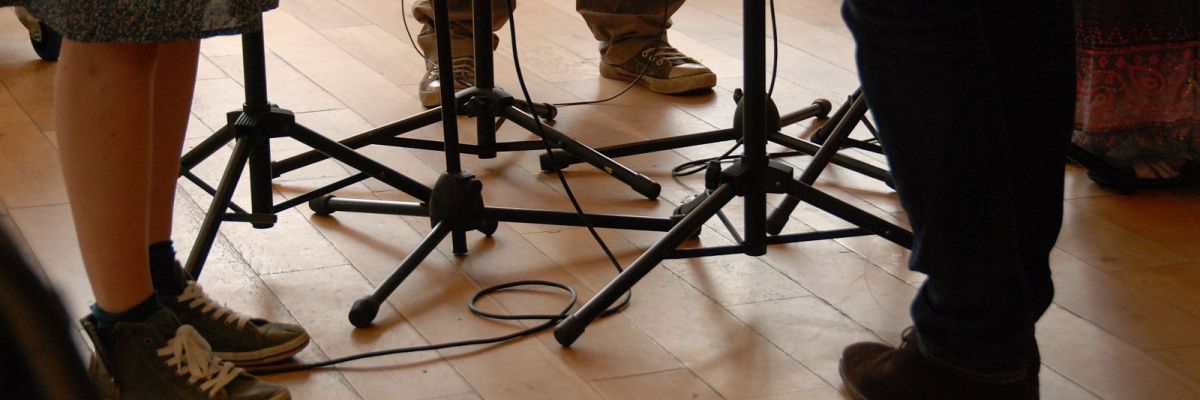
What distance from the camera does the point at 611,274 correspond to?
1.62 m

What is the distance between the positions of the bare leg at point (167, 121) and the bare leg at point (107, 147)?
110 millimetres

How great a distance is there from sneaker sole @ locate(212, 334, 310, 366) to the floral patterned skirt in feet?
1.11

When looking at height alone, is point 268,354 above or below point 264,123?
below

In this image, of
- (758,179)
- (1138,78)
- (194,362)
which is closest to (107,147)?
(194,362)

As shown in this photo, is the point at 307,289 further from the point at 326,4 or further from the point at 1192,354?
the point at 326,4

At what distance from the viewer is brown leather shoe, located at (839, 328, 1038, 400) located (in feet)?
3.70

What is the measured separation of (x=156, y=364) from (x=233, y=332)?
0.45ft

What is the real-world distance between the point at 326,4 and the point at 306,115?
3.59 feet

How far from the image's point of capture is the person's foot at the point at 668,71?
248 cm

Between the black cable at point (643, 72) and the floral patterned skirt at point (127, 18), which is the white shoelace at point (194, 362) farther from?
the black cable at point (643, 72)

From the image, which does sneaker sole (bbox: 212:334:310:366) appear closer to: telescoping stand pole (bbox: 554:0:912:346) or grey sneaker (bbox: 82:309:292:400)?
grey sneaker (bbox: 82:309:292:400)

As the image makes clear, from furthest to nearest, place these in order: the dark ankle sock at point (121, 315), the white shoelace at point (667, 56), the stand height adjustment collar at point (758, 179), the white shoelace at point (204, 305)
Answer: the white shoelace at point (667, 56), the stand height adjustment collar at point (758, 179), the white shoelace at point (204, 305), the dark ankle sock at point (121, 315)

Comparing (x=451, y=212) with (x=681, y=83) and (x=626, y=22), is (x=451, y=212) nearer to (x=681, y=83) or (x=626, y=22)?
(x=681, y=83)

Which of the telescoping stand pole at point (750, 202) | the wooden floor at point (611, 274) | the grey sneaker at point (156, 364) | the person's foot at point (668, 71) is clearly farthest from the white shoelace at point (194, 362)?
the person's foot at point (668, 71)
